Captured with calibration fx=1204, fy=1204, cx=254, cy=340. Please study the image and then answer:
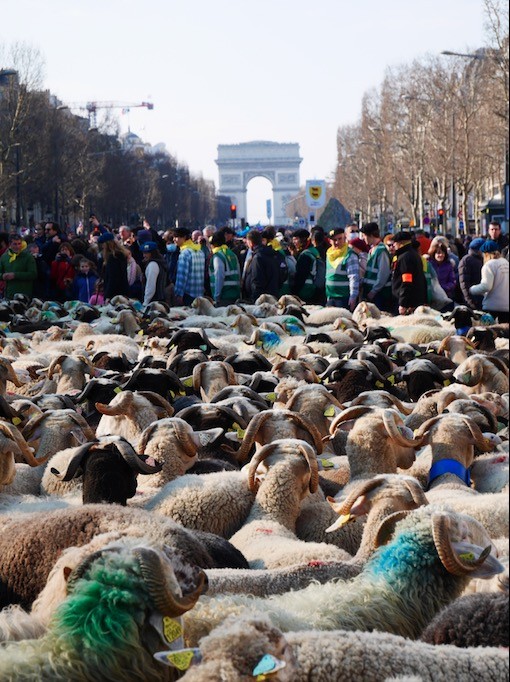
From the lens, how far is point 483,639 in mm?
3787

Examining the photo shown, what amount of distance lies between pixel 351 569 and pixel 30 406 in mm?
4377

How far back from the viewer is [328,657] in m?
3.51

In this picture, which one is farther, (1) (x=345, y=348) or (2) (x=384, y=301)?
(2) (x=384, y=301)

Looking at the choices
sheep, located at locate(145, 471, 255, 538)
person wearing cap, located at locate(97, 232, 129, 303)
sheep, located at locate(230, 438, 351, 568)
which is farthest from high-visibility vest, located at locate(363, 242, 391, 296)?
sheep, located at locate(145, 471, 255, 538)

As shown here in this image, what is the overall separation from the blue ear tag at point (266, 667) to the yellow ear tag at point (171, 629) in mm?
495

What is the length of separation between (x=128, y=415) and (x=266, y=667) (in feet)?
17.3

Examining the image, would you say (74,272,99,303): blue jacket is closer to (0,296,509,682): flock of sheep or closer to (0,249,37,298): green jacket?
(0,249,37,298): green jacket

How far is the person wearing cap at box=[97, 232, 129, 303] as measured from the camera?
54.6 feet

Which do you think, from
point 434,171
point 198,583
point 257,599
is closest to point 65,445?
point 257,599

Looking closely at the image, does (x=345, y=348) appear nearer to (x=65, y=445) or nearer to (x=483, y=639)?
(x=65, y=445)

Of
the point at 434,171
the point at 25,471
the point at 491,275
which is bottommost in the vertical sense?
the point at 25,471

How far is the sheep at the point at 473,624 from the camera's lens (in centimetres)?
377

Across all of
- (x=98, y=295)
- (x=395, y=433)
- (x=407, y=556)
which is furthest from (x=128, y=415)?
(x=98, y=295)

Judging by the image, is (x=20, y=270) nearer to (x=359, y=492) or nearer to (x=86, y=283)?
(x=86, y=283)
